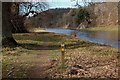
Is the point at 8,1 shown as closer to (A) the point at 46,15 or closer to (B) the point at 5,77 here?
(B) the point at 5,77

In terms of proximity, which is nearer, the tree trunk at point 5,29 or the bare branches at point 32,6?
the tree trunk at point 5,29

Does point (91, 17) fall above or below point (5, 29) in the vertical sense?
above

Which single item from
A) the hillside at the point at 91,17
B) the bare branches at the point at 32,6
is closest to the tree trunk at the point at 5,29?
the hillside at the point at 91,17

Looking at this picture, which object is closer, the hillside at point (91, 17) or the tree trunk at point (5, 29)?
the tree trunk at point (5, 29)

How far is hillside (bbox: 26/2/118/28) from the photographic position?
2454 centimetres

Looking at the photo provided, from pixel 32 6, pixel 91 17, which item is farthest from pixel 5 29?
pixel 91 17

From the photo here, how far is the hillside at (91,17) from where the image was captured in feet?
80.5

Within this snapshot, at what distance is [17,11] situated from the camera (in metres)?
32.8

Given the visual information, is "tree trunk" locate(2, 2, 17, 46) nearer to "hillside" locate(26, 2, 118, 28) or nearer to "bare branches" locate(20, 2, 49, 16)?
"hillside" locate(26, 2, 118, 28)

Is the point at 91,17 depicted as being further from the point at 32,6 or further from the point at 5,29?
the point at 5,29

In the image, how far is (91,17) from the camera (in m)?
68.7

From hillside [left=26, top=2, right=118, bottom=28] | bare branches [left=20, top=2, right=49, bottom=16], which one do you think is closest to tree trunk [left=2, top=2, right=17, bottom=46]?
hillside [left=26, top=2, right=118, bottom=28]

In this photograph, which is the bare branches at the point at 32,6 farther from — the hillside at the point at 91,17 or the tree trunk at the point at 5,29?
the tree trunk at the point at 5,29

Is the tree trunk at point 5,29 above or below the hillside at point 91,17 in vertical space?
below
